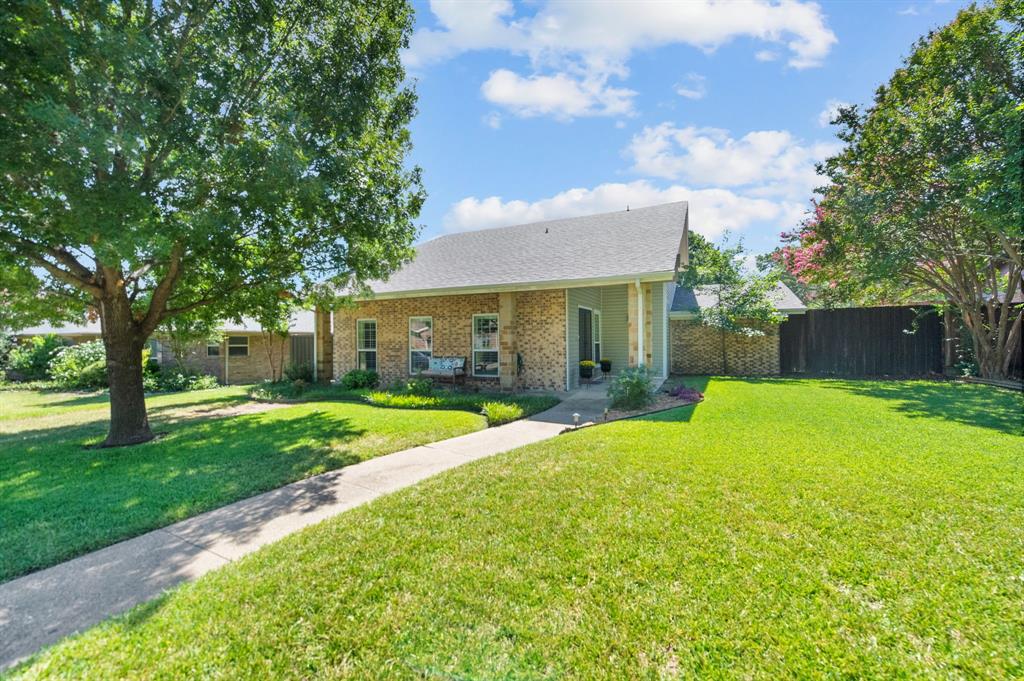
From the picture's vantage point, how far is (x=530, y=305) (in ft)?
40.7

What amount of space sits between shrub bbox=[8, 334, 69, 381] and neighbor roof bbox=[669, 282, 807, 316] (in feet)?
93.6

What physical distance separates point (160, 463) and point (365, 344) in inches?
361

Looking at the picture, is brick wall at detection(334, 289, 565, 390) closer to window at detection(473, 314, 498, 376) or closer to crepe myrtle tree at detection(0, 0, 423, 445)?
window at detection(473, 314, 498, 376)

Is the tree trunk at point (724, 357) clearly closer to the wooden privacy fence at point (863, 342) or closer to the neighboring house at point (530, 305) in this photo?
the wooden privacy fence at point (863, 342)

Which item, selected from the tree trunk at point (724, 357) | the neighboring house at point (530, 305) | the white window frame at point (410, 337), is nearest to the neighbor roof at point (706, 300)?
the tree trunk at point (724, 357)

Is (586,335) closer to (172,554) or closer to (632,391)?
(632,391)

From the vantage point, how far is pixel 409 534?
3553mm

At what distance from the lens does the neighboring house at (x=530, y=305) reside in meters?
11.3

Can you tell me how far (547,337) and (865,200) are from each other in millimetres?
10240

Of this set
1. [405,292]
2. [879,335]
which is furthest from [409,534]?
[879,335]

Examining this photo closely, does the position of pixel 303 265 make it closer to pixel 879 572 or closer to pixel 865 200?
pixel 879 572

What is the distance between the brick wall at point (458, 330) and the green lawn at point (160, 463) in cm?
345

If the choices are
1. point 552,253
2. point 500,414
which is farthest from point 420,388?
point 552,253

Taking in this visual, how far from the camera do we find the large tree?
9.41m
